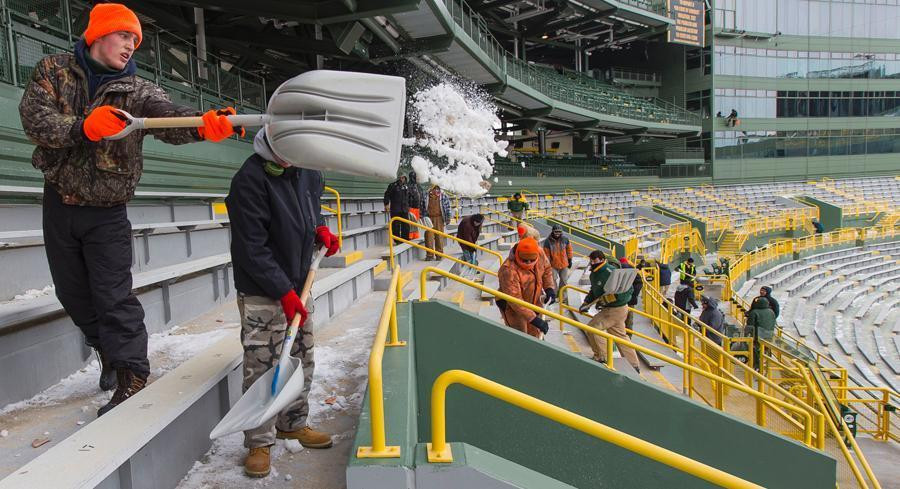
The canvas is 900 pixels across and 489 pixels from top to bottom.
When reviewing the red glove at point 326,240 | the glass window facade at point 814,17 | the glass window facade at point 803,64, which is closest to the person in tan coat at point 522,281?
the red glove at point 326,240

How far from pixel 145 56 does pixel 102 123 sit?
22.3ft

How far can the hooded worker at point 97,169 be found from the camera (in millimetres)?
2303

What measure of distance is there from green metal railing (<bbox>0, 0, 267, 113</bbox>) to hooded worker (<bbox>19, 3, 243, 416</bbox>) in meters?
2.36

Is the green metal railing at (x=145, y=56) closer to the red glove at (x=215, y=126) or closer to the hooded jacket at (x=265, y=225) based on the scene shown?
the hooded jacket at (x=265, y=225)

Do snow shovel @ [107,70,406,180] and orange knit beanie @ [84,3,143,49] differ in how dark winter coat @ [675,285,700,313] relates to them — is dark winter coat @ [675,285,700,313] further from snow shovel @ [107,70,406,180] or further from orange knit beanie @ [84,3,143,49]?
orange knit beanie @ [84,3,143,49]

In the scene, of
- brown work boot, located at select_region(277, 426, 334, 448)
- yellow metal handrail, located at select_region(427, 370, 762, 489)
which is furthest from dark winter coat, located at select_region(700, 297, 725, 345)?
brown work boot, located at select_region(277, 426, 334, 448)

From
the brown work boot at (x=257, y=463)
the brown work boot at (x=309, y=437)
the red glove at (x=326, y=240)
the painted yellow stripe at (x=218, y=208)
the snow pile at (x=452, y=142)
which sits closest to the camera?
the brown work boot at (x=257, y=463)

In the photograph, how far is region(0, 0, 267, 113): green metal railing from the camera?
537 centimetres

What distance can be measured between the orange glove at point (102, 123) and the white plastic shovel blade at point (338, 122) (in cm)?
56

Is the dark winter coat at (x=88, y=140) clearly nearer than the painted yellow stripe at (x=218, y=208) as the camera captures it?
Yes

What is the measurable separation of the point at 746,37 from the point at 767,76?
3.42m

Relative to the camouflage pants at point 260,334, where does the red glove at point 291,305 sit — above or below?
above

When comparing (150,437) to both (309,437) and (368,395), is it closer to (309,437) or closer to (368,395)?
(309,437)

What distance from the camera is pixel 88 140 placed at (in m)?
2.27
